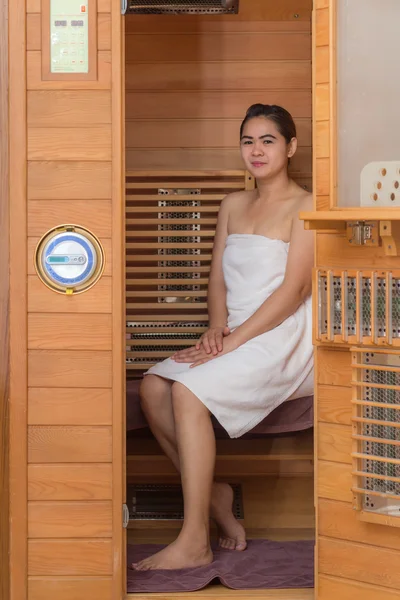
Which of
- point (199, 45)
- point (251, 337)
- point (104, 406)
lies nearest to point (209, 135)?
point (199, 45)

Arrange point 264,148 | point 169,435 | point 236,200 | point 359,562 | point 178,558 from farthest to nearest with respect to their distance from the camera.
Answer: point 236,200 → point 264,148 → point 169,435 → point 178,558 → point 359,562

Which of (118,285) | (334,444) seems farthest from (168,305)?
(334,444)

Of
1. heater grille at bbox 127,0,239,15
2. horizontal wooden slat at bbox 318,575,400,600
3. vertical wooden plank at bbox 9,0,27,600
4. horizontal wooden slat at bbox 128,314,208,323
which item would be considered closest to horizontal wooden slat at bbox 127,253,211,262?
horizontal wooden slat at bbox 128,314,208,323

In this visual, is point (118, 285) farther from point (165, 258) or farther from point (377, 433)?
point (165, 258)

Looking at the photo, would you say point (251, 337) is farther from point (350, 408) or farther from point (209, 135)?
point (209, 135)

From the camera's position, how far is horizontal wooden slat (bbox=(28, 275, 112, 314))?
9.32 feet

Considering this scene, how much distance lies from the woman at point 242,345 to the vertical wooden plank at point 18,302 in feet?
1.54

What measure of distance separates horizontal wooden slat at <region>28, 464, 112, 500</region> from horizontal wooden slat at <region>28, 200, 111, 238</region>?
69 cm

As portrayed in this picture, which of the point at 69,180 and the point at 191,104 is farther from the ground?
the point at 191,104

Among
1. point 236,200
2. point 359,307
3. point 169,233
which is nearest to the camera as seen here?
point 359,307

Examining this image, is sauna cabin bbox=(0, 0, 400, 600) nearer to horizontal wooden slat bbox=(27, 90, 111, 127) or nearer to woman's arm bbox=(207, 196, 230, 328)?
horizontal wooden slat bbox=(27, 90, 111, 127)

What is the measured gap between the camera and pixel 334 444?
111 inches

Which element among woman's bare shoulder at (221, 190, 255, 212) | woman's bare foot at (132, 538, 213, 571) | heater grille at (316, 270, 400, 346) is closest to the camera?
heater grille at (316, 270, 400, 346)

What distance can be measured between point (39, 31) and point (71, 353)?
95 cm
